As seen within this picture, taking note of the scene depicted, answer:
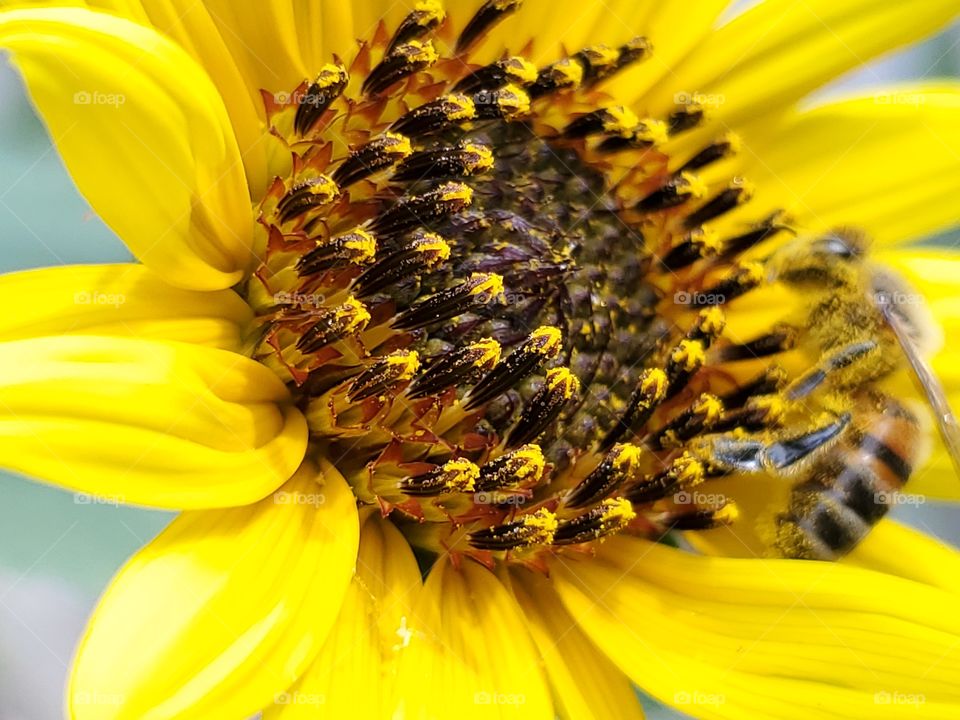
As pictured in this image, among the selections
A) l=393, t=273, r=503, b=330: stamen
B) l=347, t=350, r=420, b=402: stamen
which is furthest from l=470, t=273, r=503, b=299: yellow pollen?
l=347, t=350, r=420, b=402: stamen

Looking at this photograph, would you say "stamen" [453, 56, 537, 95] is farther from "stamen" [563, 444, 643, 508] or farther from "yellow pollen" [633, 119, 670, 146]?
"stamen" [563, 444, 643, 508]

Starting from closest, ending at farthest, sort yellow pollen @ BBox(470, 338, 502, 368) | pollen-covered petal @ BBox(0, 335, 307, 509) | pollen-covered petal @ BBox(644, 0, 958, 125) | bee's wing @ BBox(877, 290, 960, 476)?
1. pollen-covered petal @ BBox(0, 335, 307, 509)
2. bee's wing @ BBox(877, 290, 960, 476)
3. yellow pollen @ BBox(470, 338, 502, 368)
4. pollen-covered petal @ BBox(644, 0, 958, 125)

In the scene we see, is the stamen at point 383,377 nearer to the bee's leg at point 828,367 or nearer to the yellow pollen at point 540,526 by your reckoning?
the yellow pollen at point 540,526

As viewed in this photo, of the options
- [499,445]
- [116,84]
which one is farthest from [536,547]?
[116,84]

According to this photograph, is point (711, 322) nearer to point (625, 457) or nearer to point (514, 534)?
point (625, 457)

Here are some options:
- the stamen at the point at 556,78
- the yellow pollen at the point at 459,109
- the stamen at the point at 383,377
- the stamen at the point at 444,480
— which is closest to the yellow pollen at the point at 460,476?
the stamen at the point at 444,480

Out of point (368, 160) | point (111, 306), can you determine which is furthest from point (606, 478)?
point (111, 306)
